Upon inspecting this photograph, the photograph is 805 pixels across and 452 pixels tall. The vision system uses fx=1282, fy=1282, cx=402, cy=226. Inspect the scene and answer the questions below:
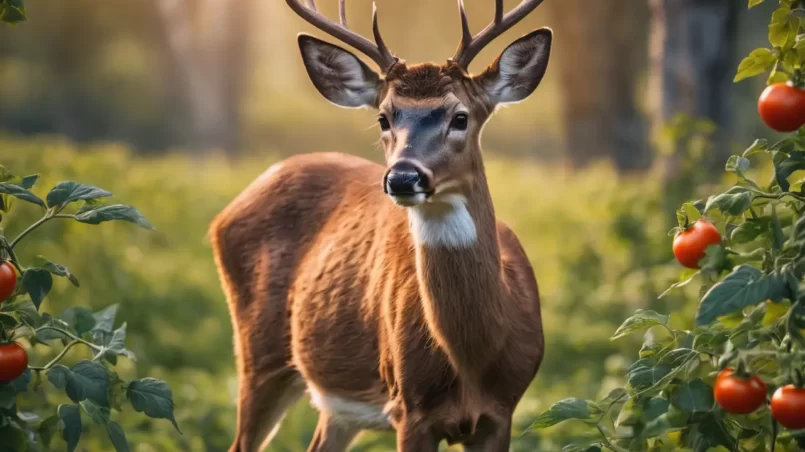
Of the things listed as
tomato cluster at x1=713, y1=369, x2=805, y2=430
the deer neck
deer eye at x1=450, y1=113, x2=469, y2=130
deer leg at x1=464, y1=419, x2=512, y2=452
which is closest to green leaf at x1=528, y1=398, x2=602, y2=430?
tomato cluster at x1=713, y1=369, x2=805, y2=430

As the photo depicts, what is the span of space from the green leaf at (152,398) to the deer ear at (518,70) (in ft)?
5.86

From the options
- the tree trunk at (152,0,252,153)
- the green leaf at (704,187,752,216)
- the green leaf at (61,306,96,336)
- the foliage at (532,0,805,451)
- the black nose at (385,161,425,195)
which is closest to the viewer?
the foliage at (532,0,805,451)

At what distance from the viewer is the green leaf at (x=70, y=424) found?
3990 mm

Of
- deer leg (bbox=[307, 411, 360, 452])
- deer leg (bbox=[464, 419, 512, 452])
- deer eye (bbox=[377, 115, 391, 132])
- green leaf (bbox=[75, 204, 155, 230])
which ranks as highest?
deer eye (bbox=[377, 115, 391, 132])

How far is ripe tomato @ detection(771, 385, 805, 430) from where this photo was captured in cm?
335

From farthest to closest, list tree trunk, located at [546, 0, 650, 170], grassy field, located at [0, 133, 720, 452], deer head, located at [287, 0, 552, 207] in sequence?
1. tree trunk, located at [546, 0, 650, 170]
2. grassy field, located at [0, 133, 720, 452]
3. deer head, located at [287, 0, 552, 207]

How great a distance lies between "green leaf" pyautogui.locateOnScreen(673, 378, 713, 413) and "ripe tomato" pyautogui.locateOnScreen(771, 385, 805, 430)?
0.37 m

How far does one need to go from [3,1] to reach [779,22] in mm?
2515

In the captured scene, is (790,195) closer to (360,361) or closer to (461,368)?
(461,368)

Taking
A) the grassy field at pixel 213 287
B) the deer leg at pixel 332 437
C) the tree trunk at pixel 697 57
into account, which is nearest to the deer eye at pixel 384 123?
the deer leg at pixel 332 437

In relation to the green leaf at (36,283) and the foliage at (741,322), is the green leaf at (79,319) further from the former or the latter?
the foliage at (741,322)

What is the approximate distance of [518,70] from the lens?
5.17 m

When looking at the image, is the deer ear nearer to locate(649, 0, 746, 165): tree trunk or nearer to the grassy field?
the grassy field

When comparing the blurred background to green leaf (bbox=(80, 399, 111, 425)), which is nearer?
green leaf (bbox=(80, 399, 111, 425))
